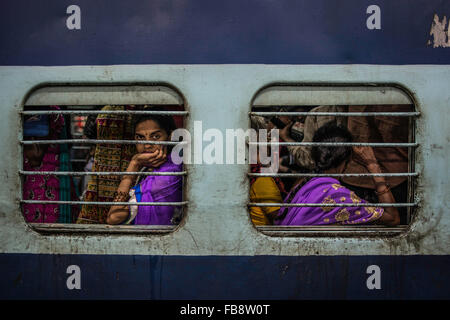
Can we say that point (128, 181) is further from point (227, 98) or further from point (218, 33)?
point (218, 33)

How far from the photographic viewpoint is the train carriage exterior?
1.84 m

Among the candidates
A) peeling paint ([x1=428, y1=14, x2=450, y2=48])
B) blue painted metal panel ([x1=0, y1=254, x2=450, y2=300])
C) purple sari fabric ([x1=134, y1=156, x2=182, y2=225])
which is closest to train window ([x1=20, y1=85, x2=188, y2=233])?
purple sari fabric ([x1=134, y1=156, x2=182, y2=225])

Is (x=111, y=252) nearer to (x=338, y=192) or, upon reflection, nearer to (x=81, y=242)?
(x=81, y=242)

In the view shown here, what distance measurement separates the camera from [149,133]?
203 centimetres

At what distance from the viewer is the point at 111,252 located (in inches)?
73.9

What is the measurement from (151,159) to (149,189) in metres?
0.16

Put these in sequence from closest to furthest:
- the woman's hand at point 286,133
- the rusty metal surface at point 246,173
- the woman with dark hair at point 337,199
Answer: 1. the rusty metal surface at point 246,173
2. the woman with dark hair at point 337,199
3. the woman's hand at point 286,133

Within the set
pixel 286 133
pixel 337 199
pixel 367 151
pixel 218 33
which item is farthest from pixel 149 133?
pixel 367 151

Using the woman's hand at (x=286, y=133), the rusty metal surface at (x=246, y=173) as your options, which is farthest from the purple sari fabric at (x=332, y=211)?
the woman's hand at (x=286, y=133)

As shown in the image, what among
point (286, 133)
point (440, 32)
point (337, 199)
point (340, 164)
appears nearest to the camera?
point (440, 32)

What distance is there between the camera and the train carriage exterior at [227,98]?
184 cm

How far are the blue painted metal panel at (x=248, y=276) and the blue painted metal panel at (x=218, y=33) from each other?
95 cm

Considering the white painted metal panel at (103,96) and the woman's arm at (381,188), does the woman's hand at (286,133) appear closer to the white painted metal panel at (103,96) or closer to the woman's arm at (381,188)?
the woman's arm at (381,188)

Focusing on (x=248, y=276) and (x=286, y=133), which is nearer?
(x=248, y=276)
